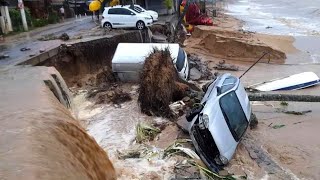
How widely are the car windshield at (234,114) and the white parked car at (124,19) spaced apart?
15303 millimetres

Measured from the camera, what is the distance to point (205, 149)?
8.49m

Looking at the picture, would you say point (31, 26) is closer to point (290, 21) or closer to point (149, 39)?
point (149, 39)

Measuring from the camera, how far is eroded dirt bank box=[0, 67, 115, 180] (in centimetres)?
474

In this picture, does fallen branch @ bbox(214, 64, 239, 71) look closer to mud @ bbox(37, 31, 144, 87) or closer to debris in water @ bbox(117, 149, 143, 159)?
mud @ bbox(37, 31, 144, 87)

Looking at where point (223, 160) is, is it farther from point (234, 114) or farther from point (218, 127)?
point (234, 114)

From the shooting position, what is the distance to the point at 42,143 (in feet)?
17.7

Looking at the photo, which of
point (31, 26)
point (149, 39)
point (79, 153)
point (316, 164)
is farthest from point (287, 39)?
point (79, 153)

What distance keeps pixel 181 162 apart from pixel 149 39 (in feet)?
50.1

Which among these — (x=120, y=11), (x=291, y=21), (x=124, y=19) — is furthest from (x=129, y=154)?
(x=291, y=21)

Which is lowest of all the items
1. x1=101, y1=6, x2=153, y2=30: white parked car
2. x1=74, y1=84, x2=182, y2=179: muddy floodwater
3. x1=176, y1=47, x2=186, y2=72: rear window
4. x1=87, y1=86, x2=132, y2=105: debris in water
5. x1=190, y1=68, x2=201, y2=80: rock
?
x1=190, y1=68, x2=201, y2=80: rock

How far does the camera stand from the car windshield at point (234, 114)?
8797 mm

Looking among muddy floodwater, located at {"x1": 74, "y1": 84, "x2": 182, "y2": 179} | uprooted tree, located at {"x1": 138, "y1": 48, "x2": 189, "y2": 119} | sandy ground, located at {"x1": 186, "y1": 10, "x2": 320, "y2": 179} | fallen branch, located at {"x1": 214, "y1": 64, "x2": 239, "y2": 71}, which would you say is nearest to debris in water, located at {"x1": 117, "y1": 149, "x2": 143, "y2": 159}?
muddy floodwater, located at {"x1": 74, "y1": 84, "x2": 182, "y2": 179}

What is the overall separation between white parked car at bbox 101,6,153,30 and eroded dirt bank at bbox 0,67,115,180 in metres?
15.5

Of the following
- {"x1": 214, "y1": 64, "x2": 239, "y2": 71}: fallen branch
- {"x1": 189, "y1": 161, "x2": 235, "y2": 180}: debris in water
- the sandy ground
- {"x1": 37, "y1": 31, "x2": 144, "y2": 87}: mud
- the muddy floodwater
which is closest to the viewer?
{"x1": 189, "y1": 161, "x2": 235, "y2": 180}: debris in water
